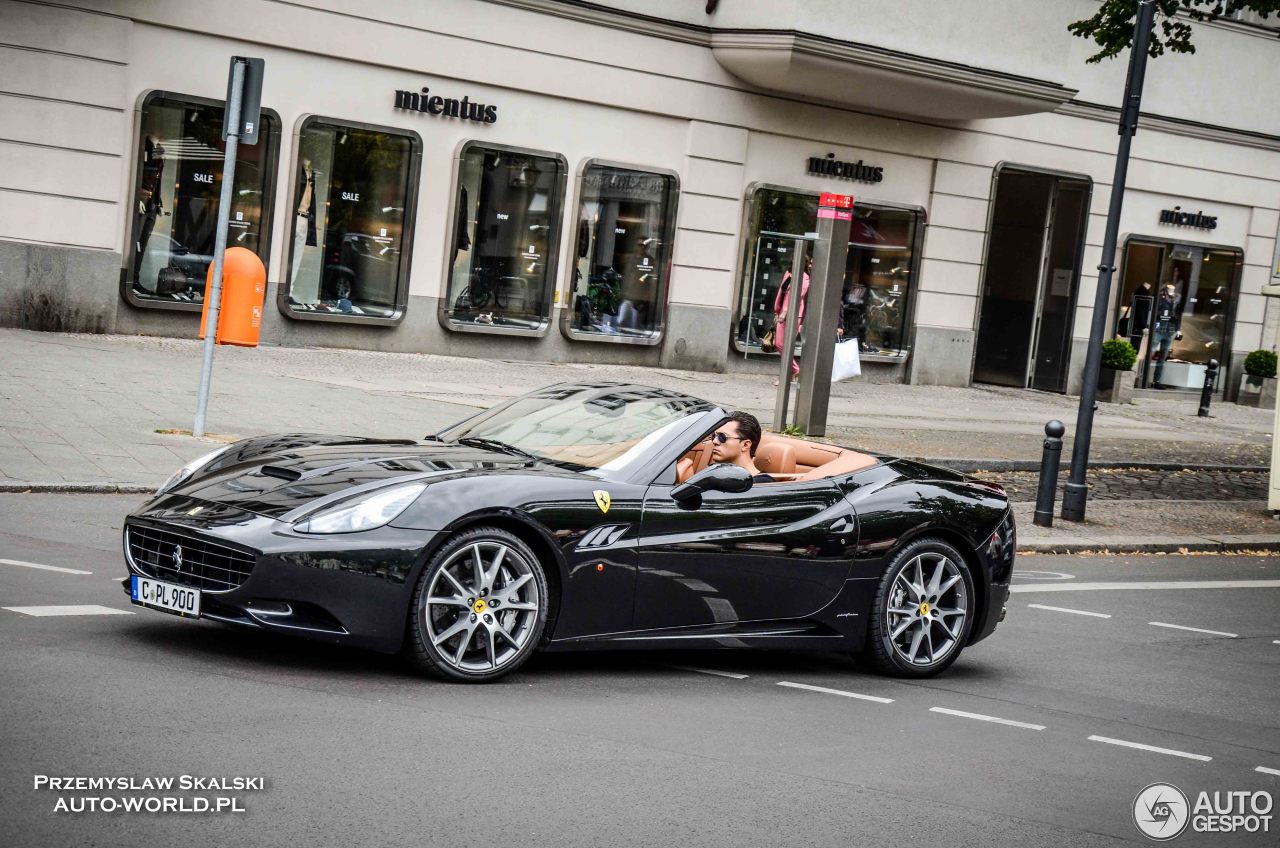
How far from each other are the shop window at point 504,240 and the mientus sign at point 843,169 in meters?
4.63

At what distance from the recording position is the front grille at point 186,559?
20.4ft

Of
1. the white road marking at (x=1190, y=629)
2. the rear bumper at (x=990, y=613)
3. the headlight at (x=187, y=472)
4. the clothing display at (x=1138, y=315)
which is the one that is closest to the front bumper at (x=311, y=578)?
the headlight at (x=187, y=472)

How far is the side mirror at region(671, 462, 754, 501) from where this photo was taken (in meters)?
7.09

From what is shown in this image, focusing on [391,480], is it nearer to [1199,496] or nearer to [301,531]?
[301,531]

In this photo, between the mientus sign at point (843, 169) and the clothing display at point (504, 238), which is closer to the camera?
the clothing display at point (504, 238)

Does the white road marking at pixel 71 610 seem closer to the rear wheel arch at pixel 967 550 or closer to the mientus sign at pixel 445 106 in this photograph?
the rear wheel arch at pixel 967 550

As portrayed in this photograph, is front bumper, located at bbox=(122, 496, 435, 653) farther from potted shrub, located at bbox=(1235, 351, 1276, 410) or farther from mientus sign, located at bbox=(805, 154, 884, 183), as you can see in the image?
Answer: potted shrub, located at bbox=(1235, 351, 1276, 410)

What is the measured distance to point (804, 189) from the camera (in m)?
26.0

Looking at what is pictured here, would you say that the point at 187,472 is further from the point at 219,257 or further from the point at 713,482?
the point at 219,257

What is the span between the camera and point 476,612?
6562mm

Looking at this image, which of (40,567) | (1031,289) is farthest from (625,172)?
(40,567)

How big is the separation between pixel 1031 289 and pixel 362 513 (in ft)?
82.1

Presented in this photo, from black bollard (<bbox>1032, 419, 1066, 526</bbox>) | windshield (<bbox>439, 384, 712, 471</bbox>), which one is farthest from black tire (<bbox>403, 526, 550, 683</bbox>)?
black bollard (<bbox>1032, 419, 1066, 526</bbox>)

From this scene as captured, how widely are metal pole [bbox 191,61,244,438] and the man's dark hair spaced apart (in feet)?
20.7
